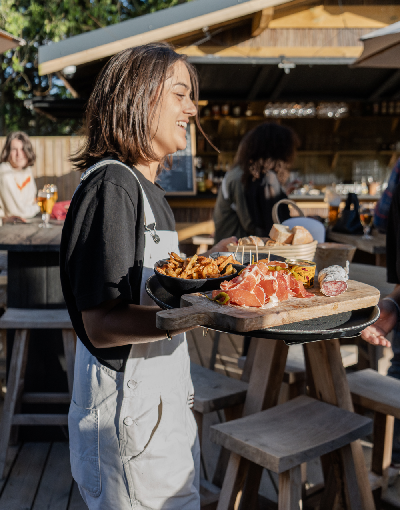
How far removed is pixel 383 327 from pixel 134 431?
39.8 inches

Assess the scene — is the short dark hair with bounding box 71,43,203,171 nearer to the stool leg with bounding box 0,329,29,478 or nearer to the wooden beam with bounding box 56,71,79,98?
the stool leg with bounding box 0,329,29,478

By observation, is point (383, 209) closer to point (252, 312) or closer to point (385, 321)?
point (385, 321)

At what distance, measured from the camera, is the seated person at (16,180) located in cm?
489

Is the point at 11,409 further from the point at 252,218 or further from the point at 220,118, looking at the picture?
the point at 220,118

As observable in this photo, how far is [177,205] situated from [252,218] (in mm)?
3094

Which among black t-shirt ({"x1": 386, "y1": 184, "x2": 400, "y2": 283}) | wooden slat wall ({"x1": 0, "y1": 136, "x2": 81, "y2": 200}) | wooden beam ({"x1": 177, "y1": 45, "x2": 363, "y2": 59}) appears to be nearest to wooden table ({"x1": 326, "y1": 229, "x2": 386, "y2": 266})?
black t-shirt ({"x1": 386, "y1": 184, "x2": 400, "y2": 283})

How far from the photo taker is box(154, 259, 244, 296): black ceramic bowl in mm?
1113

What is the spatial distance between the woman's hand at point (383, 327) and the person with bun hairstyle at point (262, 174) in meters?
1.67

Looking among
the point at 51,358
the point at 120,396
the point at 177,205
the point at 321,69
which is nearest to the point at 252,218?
the point at 51,358

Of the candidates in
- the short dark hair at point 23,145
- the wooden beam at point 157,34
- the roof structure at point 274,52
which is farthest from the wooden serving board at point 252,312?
the roof structure at point 274,52

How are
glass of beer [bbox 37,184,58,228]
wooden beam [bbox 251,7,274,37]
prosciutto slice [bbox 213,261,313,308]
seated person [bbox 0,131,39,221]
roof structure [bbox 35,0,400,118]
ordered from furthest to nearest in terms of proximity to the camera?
wooden beam [bbox 251,7,274,37], roof structure [bbox 35,0,400,118], seated person [bbox 0,131,39,221], glass of beer [bbox 37,184,58,228], prosciutto slice [bbox 213,261,313,308]

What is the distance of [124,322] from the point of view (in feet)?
3.56

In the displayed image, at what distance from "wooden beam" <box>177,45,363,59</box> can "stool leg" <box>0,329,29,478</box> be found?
5.76m

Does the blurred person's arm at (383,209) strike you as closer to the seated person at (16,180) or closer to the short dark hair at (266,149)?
the short dark hair at (266,149)
